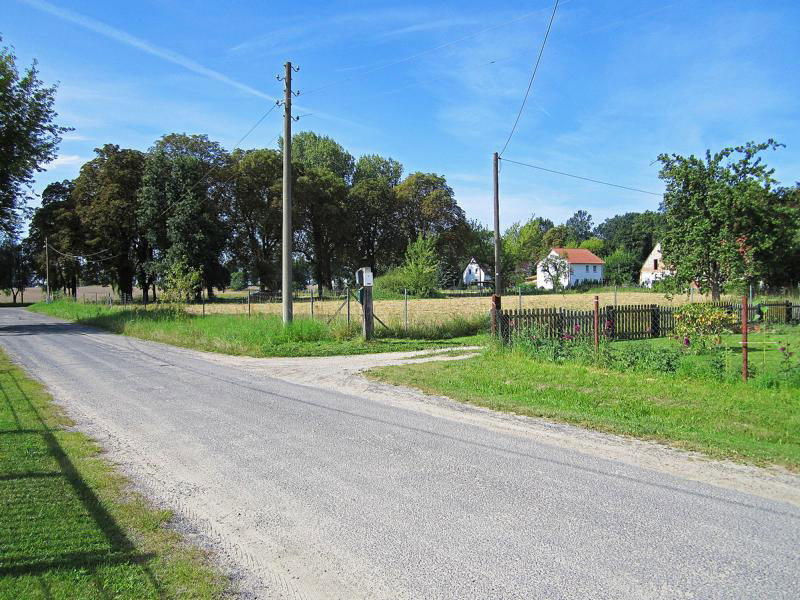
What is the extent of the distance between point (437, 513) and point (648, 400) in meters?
5.93

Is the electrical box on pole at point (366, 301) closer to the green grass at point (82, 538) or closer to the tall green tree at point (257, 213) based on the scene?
the green grass at point (82, 538)

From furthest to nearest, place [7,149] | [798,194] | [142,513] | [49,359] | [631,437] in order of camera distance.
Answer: [798,194] < [7,149] < [49,359] < [631,437] < [142,513]

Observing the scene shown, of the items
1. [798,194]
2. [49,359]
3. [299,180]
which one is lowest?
[49,359]

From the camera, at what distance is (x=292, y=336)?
64.1 ft

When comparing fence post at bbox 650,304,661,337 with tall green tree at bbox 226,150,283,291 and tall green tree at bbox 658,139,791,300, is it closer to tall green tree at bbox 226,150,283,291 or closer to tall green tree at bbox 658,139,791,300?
tall green tree at bbox 658,139,791,300

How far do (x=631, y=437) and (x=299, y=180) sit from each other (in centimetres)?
5862

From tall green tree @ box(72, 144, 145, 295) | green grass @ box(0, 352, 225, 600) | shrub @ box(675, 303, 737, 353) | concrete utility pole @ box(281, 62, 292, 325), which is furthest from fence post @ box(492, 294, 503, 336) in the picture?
tall green tree @ box(72, 144, 145, 295)

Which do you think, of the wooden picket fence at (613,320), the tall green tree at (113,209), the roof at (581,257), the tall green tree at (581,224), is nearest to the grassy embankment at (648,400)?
the wooden picket fence at (613,320)

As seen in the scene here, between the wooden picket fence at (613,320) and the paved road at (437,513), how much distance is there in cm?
785

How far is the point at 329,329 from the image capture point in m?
20.5

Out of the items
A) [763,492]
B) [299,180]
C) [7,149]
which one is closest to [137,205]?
[299,180]

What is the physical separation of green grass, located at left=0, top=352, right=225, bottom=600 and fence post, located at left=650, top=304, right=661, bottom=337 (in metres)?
18.8

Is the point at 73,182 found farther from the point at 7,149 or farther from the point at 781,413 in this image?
the point at 781,413

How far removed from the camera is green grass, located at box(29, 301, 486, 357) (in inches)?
720
